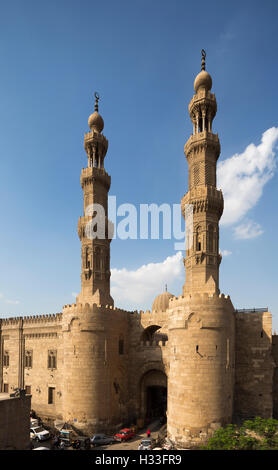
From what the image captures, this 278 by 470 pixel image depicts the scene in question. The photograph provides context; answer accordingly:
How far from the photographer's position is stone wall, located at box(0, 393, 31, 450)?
2075 centimetres

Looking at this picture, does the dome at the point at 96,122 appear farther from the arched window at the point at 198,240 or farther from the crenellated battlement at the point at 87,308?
the crenellated battlement at the point at 87,308

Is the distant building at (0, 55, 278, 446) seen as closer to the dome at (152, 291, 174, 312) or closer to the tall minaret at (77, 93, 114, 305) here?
the tall minaret at (77, 93, 114, 305)

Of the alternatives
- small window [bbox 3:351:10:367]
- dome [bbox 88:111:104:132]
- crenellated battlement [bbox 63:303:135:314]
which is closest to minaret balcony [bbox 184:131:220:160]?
dome [bbox 88:111:104:132]

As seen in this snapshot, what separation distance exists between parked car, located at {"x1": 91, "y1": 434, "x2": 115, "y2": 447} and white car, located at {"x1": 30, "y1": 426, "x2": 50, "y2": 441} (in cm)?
503

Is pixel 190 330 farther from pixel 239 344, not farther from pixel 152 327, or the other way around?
pixel 152 327

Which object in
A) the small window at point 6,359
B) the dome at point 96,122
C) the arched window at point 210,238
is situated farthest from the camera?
the small window at point 6,359

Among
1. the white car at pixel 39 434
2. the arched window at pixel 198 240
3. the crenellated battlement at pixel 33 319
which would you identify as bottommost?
the white car at pixel 39 434

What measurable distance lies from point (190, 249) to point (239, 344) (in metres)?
11.3

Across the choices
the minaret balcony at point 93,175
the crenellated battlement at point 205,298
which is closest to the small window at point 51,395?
the crenellated battlement at point 205,298

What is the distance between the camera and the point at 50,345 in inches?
1606

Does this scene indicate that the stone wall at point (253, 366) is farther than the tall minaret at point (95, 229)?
No

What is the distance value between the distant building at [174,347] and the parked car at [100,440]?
5.21 ft

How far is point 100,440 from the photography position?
2864 centimetres

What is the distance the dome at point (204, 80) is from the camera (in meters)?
34.8
